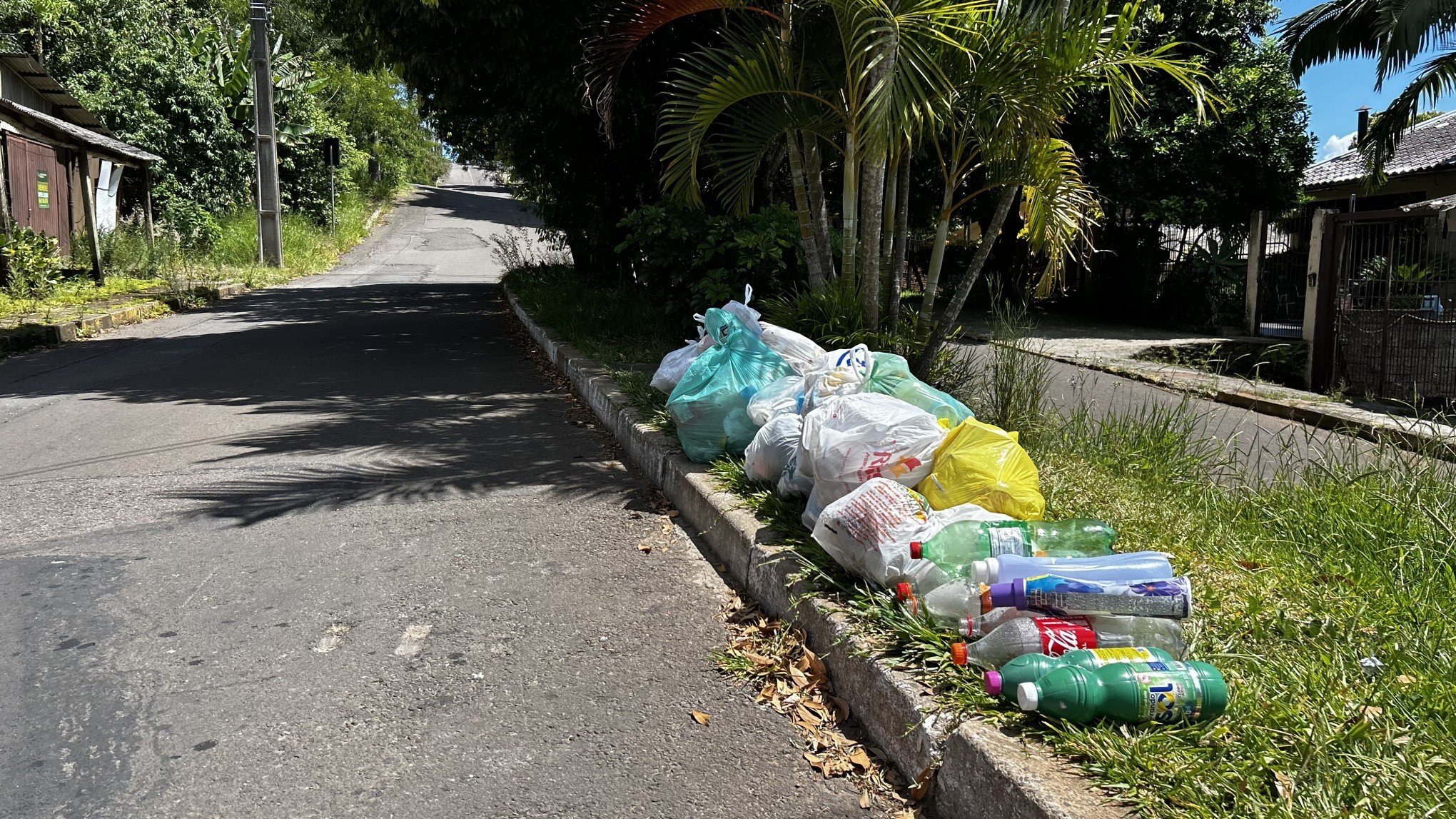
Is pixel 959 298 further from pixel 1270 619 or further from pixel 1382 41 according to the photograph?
pixel 1382 41

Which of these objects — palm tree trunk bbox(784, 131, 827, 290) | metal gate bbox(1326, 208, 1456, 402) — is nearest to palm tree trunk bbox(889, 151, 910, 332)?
palm tree trunk bbox(784, 131, 827, 290)

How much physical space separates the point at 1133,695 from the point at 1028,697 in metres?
0.25

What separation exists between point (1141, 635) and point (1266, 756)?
55 cm

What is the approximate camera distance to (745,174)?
8.28 metres

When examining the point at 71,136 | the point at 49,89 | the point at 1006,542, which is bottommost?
the point at 1006,542

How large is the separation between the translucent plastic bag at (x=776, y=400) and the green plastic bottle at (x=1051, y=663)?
246 cm

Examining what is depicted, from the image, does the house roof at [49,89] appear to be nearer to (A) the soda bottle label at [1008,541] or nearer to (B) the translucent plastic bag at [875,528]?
(B) the translucent plastic bag at [875,528]

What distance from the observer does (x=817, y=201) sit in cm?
834

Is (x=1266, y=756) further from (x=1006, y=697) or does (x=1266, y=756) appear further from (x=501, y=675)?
(x=501, y=675)

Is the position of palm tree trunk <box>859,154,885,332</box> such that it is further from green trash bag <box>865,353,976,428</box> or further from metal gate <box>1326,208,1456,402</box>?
metal gate <box>1326,208,1456,402</box>

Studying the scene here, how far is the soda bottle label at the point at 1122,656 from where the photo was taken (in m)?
2.68

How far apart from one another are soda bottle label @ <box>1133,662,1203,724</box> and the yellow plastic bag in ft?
4.11

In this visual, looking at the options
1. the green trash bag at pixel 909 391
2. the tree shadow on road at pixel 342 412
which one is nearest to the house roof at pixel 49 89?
the tree shadow on road at pixel 342 412

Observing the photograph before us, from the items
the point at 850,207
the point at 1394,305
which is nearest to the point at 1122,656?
the point at 850,207
